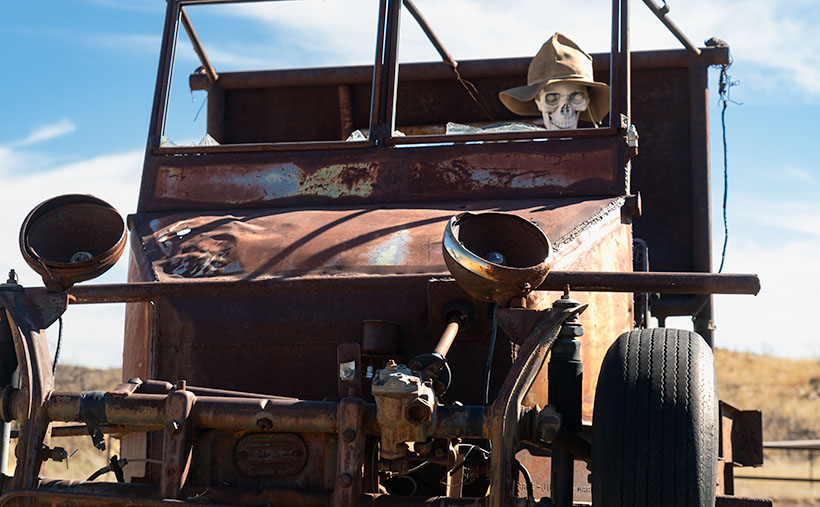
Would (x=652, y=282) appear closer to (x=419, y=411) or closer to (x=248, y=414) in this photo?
(x=419, y=411)

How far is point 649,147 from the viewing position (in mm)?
6176

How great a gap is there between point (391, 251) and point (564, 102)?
185 centimetres

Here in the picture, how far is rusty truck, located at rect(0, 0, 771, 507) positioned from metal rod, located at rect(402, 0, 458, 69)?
0.82 meters

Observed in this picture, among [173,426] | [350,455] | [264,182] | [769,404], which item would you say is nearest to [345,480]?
[350,455]

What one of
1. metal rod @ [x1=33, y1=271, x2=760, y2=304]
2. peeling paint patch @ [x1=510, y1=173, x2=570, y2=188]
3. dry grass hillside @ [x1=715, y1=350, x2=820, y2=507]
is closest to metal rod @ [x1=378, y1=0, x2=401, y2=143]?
peeling paint patch @ [x1=510, y1=173, x2=570, y2=188]

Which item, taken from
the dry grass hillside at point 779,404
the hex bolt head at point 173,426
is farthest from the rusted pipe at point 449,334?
the dry grass hillside at point 779,404

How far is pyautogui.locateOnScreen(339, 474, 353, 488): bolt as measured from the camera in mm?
2996

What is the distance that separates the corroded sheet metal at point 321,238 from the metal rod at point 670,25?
1811 millimetres

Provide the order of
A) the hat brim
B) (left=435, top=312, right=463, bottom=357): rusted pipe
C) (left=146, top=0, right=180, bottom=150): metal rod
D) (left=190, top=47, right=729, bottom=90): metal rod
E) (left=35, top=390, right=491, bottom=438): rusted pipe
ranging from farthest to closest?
(left=190, top=47, right=729, bottom=90): metal rod
the hat brim
(left=146, top=0, right=180, bottom=150): metal rod
(left=435, top=312, right=463, bottom=357): rusted pipe
(left=35, top=390, right=491, bottom=438): rusted pipe

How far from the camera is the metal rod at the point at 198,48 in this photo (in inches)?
235

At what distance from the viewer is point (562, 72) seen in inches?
217

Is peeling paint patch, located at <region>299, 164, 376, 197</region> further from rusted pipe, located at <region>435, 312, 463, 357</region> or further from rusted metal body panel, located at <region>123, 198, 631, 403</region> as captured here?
rusted pipe, located at <region>435, 312, 463, 357</region>

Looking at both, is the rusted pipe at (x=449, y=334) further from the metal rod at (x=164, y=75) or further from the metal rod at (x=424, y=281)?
the metal rod at (x=164, y=75)

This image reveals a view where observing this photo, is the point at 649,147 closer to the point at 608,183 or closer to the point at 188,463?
the point at 608,183
